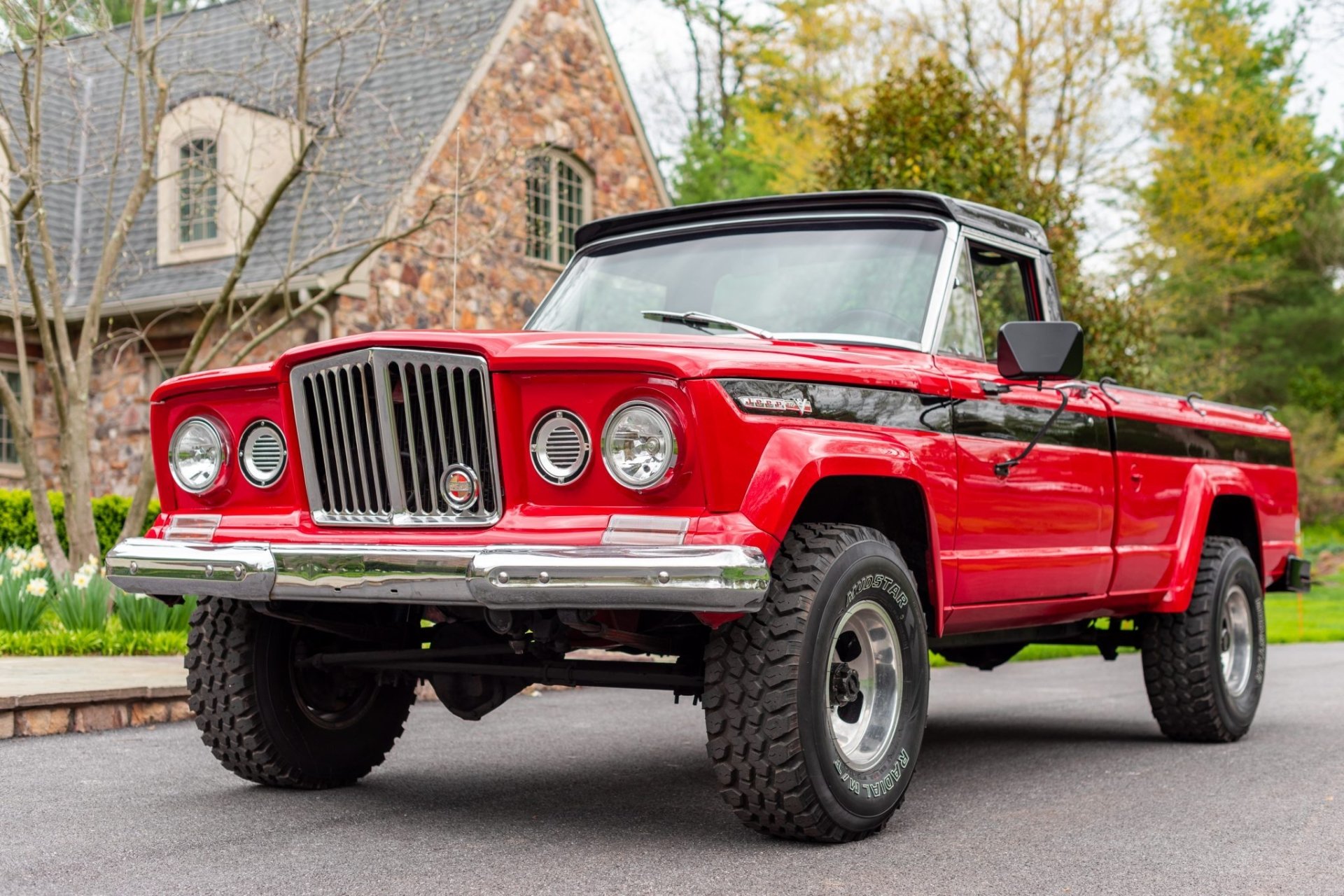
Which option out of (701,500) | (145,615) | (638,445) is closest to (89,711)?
(145,615)

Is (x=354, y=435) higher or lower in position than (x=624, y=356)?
lower

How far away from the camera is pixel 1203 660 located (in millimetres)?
6898

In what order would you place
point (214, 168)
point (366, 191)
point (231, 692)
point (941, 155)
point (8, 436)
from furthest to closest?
point (8, 436), point (941, 155), point (366, 191), point (214, 168), point (231, 692)

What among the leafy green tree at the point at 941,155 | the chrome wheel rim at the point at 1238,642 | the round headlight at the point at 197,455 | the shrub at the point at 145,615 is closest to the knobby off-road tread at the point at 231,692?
the round headlight at the point at 197,455

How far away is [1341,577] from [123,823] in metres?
23.2

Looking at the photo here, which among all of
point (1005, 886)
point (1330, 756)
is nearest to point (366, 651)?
point (1005, 886)

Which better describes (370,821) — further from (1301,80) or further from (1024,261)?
(1301,80)

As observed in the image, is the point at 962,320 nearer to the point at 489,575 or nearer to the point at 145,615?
the point at 489,575

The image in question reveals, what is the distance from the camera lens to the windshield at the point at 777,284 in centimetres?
550

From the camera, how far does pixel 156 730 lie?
7.01 m

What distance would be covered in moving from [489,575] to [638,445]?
541 mm

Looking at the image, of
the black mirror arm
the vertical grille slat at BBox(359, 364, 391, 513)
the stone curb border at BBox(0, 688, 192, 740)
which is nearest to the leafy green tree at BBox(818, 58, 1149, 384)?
the black mirror arm

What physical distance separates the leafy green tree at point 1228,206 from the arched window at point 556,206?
8827 mm

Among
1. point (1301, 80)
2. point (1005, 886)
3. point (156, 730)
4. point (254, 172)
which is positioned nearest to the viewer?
point (1005, 886)
